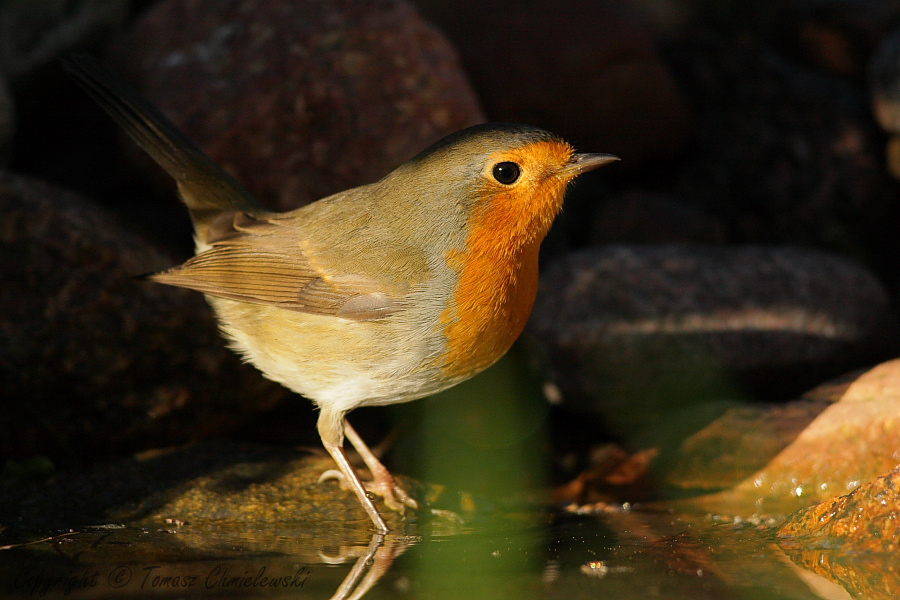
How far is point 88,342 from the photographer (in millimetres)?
4441

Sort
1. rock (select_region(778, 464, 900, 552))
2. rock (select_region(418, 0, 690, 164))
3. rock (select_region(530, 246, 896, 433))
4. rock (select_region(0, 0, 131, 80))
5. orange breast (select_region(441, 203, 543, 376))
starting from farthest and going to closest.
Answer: rock (select_region(418, 0, 690, 164))
rock (select_region(0, 0, 131, 80))
rock (select_region(530, 246, 896, 433))
orange breast (select_region(441, 203, 543, 376))
rock (select_region(778, 464, 900, 552))

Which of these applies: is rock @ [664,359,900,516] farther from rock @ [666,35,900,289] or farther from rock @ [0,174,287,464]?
rock @ [666,35,900,289]

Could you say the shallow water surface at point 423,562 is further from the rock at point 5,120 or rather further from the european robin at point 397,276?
the rock at point 5,120

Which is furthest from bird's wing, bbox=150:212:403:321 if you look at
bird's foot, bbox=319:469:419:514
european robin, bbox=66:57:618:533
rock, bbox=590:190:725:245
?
rock, bbox=590:190:725:245

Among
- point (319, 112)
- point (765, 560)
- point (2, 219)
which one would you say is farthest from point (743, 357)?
point (2, 219)

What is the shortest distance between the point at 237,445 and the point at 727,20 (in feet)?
21.7

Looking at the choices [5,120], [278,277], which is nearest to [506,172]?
[278,277]

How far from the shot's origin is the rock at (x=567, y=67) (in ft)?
22.2

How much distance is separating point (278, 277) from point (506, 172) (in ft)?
3.68

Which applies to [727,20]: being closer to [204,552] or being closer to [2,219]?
[2,219]

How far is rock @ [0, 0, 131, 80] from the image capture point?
6.19 m

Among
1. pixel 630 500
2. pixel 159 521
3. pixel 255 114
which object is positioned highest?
pixel 255 114

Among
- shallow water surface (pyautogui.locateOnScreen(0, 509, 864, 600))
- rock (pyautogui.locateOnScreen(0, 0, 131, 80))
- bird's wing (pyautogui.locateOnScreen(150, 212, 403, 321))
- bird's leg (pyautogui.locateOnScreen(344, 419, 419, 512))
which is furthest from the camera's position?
rock (pyautogui.locateOnScreen(0, 0, 131, 80))

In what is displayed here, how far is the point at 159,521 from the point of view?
377 centimetres
